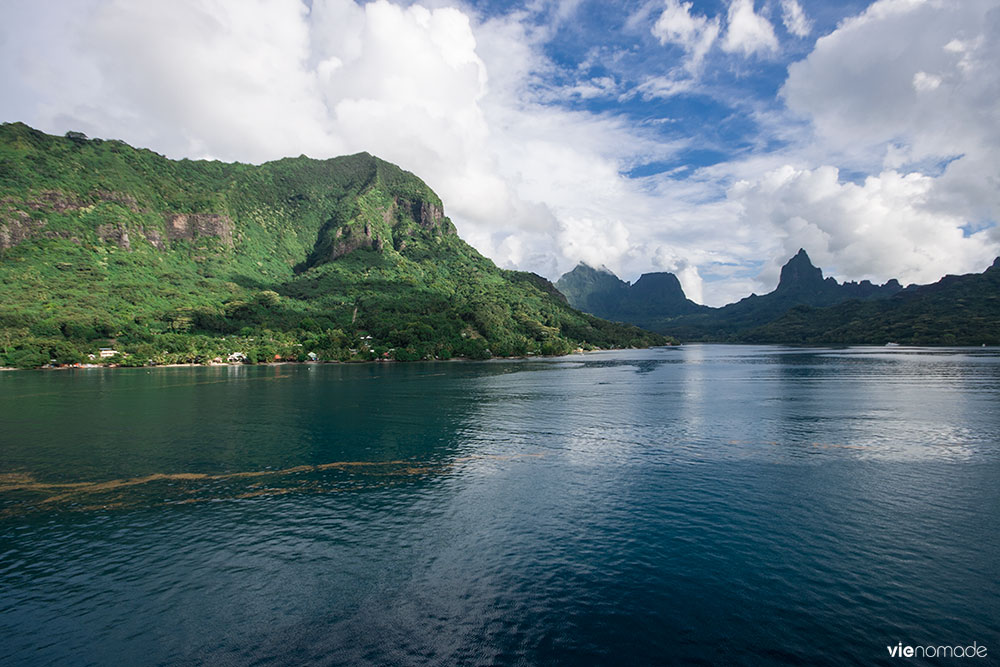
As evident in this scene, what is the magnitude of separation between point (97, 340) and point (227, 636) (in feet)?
794

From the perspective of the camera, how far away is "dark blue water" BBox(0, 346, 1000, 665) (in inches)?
836

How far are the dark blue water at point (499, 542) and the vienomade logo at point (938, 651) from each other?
40 cm

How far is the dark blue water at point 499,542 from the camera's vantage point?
69.7ft

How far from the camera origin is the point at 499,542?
103ft

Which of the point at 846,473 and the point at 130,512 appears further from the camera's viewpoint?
the point at 846,473

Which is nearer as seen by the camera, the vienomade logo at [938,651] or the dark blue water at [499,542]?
the vienomade logo at [938,651]

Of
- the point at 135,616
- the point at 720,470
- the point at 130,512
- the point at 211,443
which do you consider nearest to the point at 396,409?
the point at 211,443

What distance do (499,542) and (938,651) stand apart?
22.4 m

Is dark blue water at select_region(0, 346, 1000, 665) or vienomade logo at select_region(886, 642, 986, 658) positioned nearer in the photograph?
vienomade logo at select_region(886, 642, 986, 658)

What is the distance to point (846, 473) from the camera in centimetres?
4525

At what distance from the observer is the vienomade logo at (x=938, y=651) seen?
19.6m

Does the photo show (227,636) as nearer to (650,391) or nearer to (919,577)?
(919,577)

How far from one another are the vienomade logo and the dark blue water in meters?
0.40

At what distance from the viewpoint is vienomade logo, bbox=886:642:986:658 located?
64.2 ft
